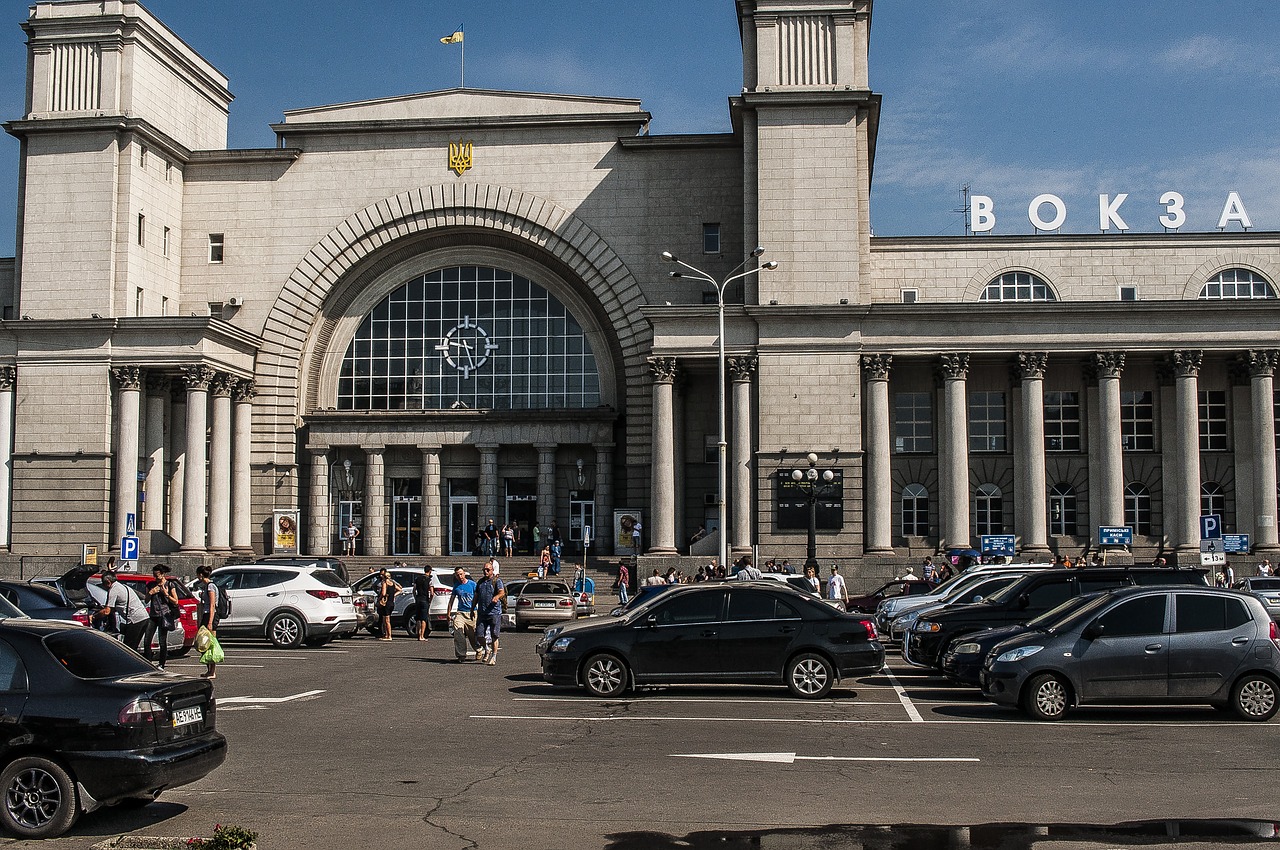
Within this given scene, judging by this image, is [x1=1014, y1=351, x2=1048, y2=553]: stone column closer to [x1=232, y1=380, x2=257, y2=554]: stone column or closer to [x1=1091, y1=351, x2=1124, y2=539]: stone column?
[x1=1091, y1=351, x2=1124, y2=539]: stone column

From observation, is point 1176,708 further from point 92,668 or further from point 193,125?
point 193,125

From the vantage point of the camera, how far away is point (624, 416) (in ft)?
177

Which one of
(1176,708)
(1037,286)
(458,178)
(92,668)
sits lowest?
(1176,708)

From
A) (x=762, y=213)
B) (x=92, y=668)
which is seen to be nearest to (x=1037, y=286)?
(x=762, y=213)

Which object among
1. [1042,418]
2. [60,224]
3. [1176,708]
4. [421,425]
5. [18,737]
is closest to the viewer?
[18,737]

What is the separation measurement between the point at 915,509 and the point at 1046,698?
34.5 m

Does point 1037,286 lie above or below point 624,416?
above

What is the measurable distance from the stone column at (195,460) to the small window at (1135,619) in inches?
1552

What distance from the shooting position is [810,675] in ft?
63.0

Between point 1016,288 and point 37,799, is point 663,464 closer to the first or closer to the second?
point 1016,288

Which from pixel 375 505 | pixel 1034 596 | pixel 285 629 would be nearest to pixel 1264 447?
pixel 1034 596

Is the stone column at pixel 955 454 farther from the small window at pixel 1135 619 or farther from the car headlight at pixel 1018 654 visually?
the car headlight at pixel 1018 654

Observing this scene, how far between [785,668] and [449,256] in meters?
39.8

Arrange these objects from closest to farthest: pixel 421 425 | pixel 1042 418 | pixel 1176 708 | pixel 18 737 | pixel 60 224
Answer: pixel 18 737 → pixel 1176 708 → pixel 1042 418 → pixel 60 224 → pixel 421 425
